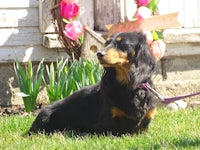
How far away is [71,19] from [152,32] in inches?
40.2

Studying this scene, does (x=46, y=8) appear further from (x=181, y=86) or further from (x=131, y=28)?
(x=181, y=86)

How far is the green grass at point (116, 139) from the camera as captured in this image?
15.0 feet

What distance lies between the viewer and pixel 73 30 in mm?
7113

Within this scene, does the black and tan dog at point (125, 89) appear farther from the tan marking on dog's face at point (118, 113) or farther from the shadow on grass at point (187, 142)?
the shadow on grass at point (187, 142)

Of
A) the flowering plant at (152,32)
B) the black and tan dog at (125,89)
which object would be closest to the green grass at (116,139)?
the black and tan dog at (125,89)

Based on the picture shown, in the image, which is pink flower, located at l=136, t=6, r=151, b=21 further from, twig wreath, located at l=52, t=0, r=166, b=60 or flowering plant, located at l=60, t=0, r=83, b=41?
flowering plant, located at l=60, t=0, r=83, b=41

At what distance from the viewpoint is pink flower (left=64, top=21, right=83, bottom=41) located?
7102 mm

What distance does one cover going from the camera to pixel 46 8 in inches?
299

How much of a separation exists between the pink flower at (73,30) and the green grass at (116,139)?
4.64 feet

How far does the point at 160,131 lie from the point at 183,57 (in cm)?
309

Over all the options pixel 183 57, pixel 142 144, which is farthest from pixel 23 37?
pixel 142 144

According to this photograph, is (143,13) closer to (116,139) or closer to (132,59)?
(132,59)

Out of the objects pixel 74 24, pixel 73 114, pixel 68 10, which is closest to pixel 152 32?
pixel 74 24

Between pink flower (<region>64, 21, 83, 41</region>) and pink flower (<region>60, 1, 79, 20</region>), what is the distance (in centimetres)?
16
